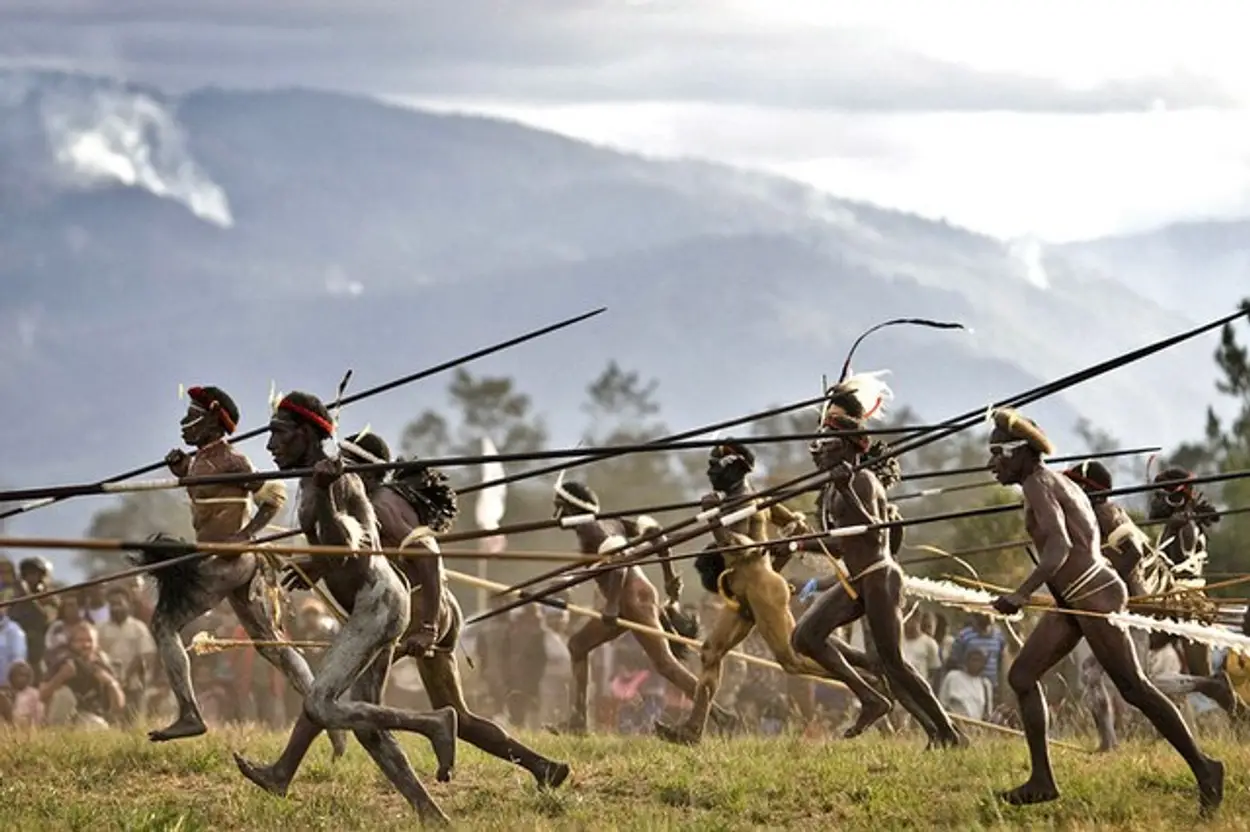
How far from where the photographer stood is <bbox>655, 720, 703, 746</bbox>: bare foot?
16.5 meters

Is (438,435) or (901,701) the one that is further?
(438,435)

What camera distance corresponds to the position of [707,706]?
1669 centimetres

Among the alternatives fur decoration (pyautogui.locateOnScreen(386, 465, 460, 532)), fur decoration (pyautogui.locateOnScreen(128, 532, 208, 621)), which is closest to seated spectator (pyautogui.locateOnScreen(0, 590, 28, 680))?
fur decoration (pyautogui.locateOnScreen(128, 532, 208, 621))

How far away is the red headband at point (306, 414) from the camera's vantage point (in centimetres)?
1241

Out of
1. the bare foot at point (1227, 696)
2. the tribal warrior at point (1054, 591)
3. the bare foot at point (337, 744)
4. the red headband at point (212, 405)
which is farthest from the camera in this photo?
the bare foot at point (1227, 696)

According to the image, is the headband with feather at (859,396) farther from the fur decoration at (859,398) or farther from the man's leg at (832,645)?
the man's leg at (832,645)

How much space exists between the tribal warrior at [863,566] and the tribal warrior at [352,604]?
3422 mm

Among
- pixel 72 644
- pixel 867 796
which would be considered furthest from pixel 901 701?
pixel 72 644

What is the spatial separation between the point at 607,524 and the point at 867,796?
21.9ft

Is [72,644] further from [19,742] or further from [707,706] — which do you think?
[707,706]

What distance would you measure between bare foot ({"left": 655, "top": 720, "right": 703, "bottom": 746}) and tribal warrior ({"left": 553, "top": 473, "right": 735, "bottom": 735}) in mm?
616

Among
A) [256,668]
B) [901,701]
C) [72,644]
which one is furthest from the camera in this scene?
[256,668]

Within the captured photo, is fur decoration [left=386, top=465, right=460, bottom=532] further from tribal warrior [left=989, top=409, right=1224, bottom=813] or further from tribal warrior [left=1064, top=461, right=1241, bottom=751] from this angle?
tribal warrior [left=1064, top=461, right=1241, bottom=751]

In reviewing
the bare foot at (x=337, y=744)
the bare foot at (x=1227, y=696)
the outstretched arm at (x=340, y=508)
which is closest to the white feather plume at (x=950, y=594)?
the bare foot at (x=1227, y=696)
